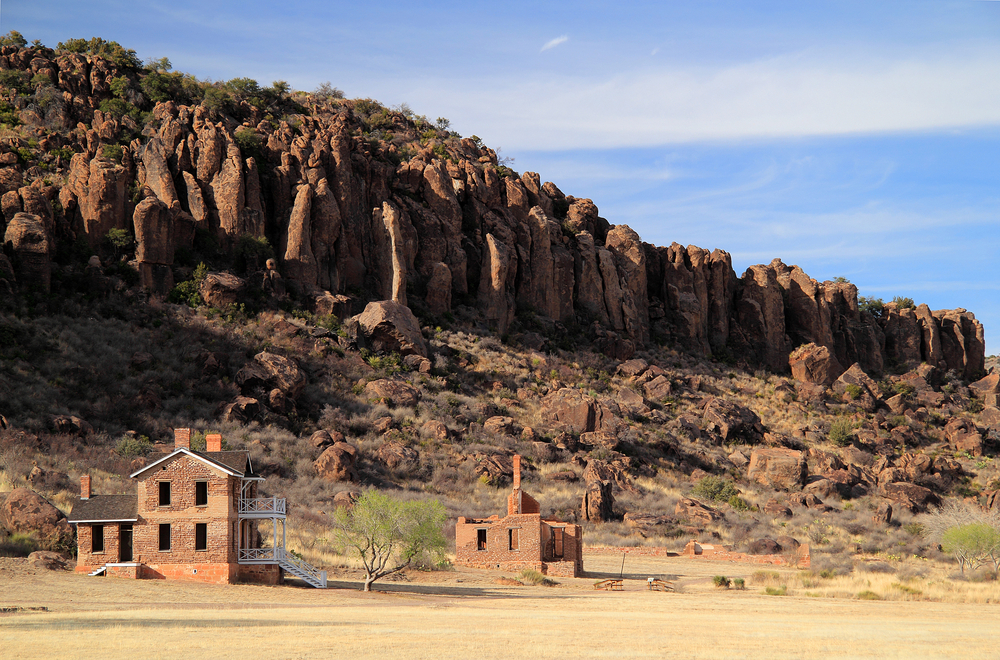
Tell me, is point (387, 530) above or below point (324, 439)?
below

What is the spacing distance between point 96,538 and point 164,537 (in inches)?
106

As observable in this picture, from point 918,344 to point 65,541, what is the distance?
97.7 metres

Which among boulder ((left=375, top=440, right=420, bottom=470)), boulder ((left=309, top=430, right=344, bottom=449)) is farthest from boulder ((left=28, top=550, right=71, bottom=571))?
boulder ((left=375, top=440, right=420, bottom=470))

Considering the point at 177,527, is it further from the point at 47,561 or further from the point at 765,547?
the point at 765,547

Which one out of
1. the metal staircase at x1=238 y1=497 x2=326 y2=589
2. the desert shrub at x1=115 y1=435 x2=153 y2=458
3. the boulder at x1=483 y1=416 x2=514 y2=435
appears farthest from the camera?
the boulder at x1=483 y1=416 x2=514 y2=435

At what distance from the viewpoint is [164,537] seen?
36750mm

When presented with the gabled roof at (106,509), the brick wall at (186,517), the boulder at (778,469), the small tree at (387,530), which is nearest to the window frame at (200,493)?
the brick wall at (186,517)

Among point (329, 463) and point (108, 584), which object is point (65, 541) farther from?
point (329, 463)

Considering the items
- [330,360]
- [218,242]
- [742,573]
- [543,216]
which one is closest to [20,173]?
[218,242]

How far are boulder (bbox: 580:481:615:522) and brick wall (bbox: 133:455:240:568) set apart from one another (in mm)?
25875

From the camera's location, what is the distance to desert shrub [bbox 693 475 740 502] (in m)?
64.1

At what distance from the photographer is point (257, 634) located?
22938mm

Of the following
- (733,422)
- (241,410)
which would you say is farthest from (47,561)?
(733,422)

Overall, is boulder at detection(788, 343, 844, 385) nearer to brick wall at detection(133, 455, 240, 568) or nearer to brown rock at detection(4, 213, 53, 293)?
brown rock at detection(4, 213, 53, 293)
